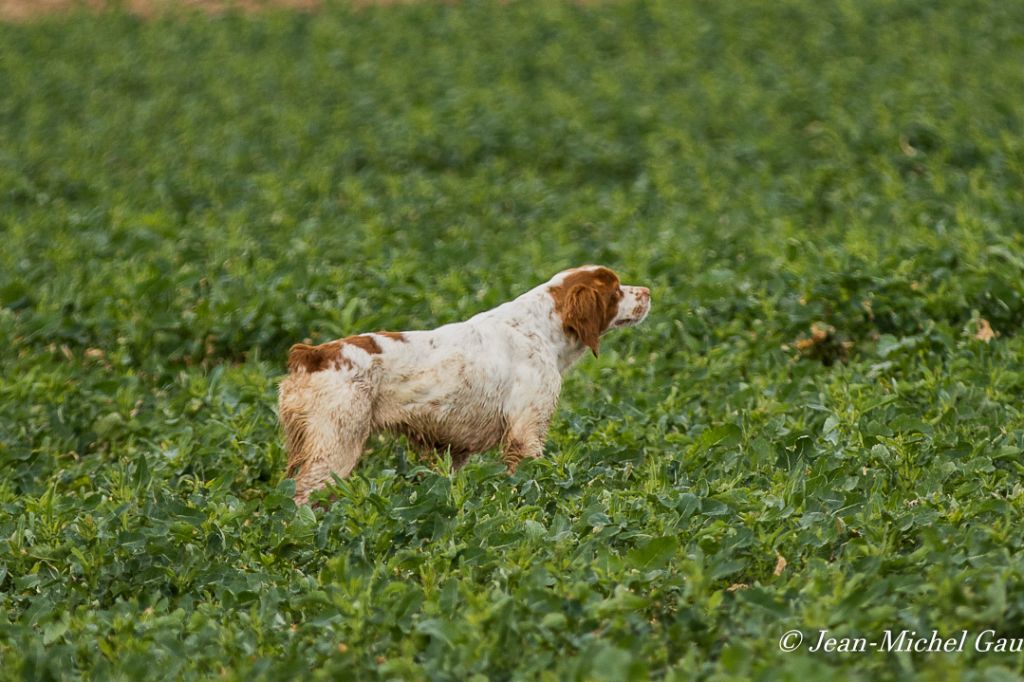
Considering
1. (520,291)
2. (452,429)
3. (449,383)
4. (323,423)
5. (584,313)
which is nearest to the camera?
(323,423)

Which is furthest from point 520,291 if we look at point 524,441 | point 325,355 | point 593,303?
point 325,355

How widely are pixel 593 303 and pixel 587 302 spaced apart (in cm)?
3

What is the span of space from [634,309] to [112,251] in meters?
4.55

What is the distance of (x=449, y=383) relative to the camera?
5168 millimetres

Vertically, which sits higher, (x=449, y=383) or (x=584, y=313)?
(x=584, y=313)

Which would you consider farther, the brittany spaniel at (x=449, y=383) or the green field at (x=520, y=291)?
the brittany spaniel at (x=449, y=383)

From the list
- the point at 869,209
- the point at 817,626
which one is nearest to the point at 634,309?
the point at 817,626

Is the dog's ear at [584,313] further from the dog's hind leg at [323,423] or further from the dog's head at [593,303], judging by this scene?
the dog's hind leg at [323,423]

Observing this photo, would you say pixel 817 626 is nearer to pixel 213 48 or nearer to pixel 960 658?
pixel 960 658

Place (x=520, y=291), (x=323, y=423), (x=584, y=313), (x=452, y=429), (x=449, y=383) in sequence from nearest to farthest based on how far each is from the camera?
(x=323, y=423) → (x=449, y=383) → (x=452, y=429) → (x=584, y=313) → (x=520, y=291)

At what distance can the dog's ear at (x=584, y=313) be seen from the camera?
5434 mm

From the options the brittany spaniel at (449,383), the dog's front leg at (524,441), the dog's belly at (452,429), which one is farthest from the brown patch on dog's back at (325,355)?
the dog's front leg at (524,441)

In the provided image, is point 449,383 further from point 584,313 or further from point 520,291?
point 520,291

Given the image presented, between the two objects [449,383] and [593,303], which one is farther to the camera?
[593,303]
